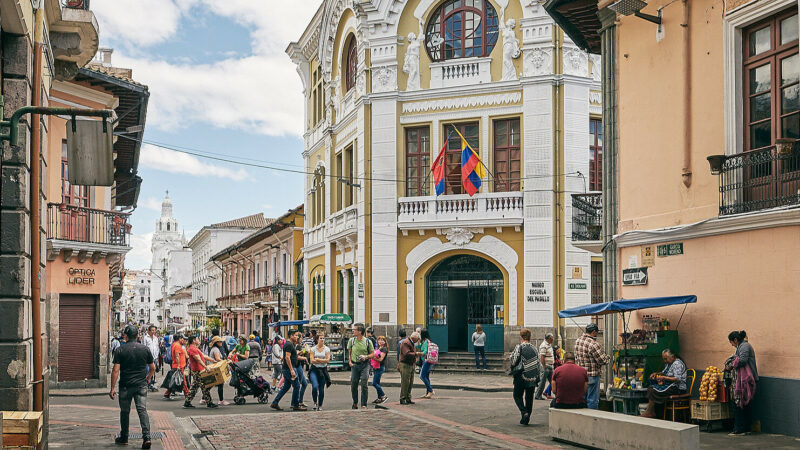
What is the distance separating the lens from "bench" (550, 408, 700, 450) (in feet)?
33.9

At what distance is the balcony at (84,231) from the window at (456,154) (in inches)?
416

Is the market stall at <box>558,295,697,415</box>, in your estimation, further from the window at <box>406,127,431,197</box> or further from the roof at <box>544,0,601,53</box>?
the window at <box>406,127,431,197</box>

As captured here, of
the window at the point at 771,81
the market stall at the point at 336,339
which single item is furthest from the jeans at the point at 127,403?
the market stall at the point at 336,339

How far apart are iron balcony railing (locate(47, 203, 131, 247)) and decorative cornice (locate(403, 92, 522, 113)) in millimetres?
10409

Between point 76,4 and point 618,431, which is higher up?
point 76,4

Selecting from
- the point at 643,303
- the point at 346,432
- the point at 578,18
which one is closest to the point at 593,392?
the point at 643,303

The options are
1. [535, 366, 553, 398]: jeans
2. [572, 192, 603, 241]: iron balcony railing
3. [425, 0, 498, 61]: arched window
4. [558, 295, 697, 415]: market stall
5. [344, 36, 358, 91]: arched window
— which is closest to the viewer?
[558, 295, 697, 415]: market stall

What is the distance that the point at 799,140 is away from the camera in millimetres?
12352

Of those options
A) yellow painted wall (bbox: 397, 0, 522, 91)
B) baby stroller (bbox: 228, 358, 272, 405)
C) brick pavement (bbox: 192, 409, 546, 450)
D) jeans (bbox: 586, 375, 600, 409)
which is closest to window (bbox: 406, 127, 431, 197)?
yellow painted wall (bbox: 397, 0, 522, 91)

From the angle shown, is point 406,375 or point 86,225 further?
point 86,225

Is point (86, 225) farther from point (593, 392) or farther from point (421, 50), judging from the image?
point (593, 392)

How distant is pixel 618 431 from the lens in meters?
11.4

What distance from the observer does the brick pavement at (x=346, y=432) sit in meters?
12.9

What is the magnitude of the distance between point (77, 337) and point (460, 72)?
14.7m
